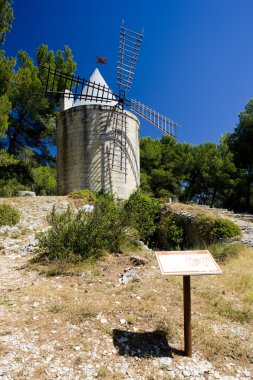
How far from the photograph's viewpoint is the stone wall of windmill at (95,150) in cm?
1327

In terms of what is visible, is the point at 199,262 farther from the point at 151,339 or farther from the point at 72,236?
the point at 72,236

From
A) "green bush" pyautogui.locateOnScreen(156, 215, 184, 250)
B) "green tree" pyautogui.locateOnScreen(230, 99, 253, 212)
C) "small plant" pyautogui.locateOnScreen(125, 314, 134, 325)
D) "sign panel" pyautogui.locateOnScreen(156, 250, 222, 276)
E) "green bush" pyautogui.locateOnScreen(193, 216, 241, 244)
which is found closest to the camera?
"sign panel" pyautogui.locateOnScreen(156, 250, 222, 276)

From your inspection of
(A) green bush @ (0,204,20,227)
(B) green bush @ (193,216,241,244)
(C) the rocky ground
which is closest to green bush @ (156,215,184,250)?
(B) green bush @ (193,216,241,244)

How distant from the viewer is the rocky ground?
9.48ft

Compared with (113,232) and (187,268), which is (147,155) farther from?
(187,268)

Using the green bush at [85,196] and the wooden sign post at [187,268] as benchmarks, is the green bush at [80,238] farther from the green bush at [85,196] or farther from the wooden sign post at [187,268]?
the green bush at [85,196]

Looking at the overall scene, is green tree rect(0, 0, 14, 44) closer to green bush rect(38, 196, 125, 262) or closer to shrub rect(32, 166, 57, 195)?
shrub rect(32, 166, 57, 195)

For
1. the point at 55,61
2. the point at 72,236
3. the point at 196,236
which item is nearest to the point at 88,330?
the point at 72,236

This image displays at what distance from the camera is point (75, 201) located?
38.2 ft

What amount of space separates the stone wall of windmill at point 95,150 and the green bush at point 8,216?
14.0ft

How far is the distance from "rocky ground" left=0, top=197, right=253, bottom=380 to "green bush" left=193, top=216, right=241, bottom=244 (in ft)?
10.8

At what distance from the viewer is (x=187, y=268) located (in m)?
3.22

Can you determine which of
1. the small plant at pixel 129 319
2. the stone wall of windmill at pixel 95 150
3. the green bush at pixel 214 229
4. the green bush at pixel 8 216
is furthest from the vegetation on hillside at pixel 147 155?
the small plant at pixel 129 319

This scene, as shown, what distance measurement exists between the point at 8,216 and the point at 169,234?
18.2ft
